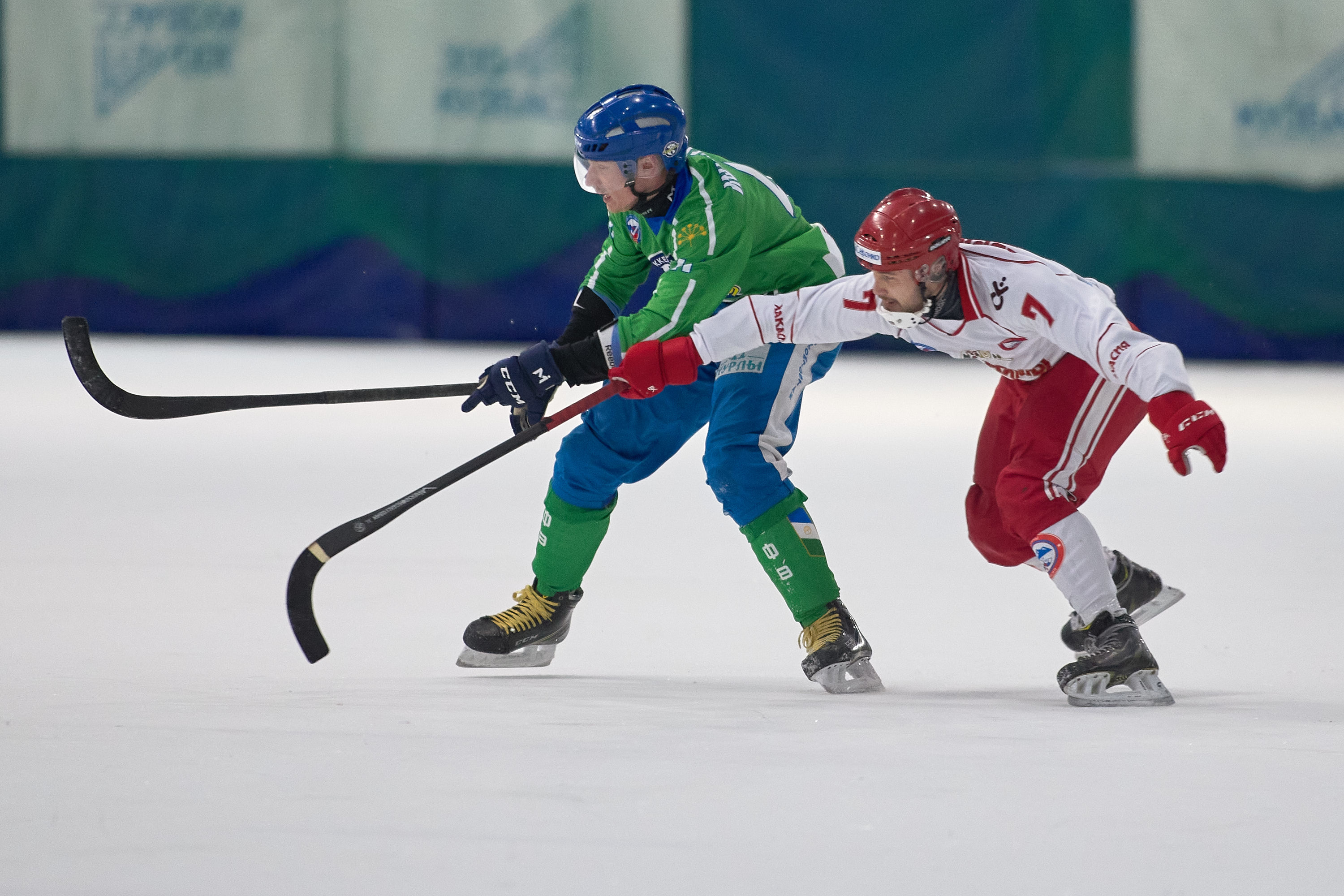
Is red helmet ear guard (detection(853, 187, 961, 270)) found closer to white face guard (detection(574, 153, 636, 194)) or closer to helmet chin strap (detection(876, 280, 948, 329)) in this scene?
helmet chin strap (detection(876, 280, 948, 329))

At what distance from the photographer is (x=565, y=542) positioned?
3777mm

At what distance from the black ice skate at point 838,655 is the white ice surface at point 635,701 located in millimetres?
60

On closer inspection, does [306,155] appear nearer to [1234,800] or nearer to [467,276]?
[467,276]

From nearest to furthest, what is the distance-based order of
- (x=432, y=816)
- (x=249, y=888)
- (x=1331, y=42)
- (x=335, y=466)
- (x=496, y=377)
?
(x=249, y=888), (x=432, y=816), (x=496, y=377), (x=335, y=466), (x=1331, y=42)

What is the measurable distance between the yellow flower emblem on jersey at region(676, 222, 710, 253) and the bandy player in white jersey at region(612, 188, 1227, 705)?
0.59 ft

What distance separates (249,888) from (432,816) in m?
0.35

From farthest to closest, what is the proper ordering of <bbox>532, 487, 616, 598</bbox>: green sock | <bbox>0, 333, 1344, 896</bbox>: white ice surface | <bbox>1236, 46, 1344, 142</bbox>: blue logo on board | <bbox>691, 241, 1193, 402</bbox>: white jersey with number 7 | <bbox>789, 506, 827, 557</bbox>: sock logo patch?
<bbox>1236, 46, 1344, 142</bbox>: blue logo on board, <bbox>532, 487, 616, 598</bbox>: green sock, <bbox>789, 506, 827, 557</bbox>: sock logo patch, <bbox>691, 241, 1193, 402</bbox>: white jersey with number 7, <bbox>0, 333, 1344, 896</bbox>: white ice surface

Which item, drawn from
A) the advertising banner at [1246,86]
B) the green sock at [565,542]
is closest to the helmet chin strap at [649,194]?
Result: the green sock at [565,542]

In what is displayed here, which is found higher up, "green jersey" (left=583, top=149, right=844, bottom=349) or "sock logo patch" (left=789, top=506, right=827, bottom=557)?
"green jersey" (left=583, top=149, right=844, bottom=349)

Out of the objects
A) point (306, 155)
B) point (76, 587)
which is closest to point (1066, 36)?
point (306, 155)

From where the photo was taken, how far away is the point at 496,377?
3.48 meters

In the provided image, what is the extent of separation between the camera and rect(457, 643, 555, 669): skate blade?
12.0 feet

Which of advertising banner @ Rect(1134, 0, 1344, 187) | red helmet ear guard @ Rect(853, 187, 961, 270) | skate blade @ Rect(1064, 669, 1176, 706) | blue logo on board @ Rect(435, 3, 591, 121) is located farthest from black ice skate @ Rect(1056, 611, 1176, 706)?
blue logo on board @ Rect(435, 3, 591, 121)

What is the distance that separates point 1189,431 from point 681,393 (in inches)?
49.9
